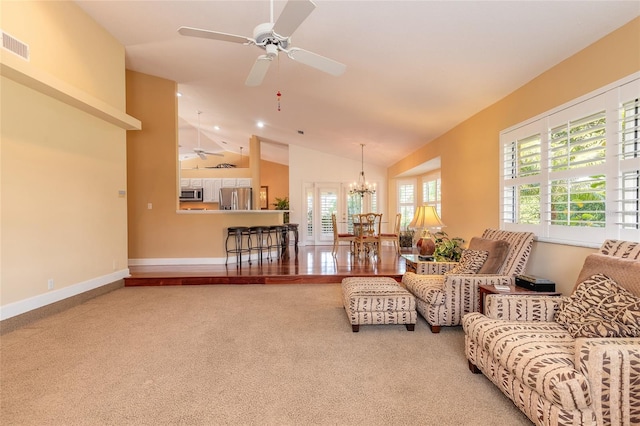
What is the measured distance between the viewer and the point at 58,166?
12.1 ft

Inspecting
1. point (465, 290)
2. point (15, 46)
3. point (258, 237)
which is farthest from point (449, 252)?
point (15, 46)

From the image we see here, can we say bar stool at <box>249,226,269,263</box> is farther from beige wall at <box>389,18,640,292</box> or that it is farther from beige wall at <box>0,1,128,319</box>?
beige wall at <box>389,18,640,292</box>

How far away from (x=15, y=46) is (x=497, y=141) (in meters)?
5.36

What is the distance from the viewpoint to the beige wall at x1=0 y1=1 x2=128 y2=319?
314 centimetres

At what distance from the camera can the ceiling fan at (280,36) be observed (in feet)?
6.69

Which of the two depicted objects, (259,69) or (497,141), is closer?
(259,69)

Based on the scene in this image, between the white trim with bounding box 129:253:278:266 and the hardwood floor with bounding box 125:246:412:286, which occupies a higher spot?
the white trim with bounding box 129:253:278:266

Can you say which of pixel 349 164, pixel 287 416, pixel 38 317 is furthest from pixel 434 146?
pixel 38 317

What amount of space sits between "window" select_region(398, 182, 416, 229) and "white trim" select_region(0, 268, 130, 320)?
6.98m

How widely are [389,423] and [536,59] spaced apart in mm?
3282

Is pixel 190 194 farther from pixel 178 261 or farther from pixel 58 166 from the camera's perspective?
pixel 58 166

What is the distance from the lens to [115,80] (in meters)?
4.54

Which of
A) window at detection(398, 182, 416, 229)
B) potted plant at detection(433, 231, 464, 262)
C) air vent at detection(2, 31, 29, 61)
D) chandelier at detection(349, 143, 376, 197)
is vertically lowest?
potted plant at detection(433, 231, 464, 262)

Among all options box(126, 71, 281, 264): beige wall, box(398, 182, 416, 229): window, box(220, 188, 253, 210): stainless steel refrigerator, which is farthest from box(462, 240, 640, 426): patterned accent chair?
box(220, 188, 253, 210): stainless steel refrigerator
